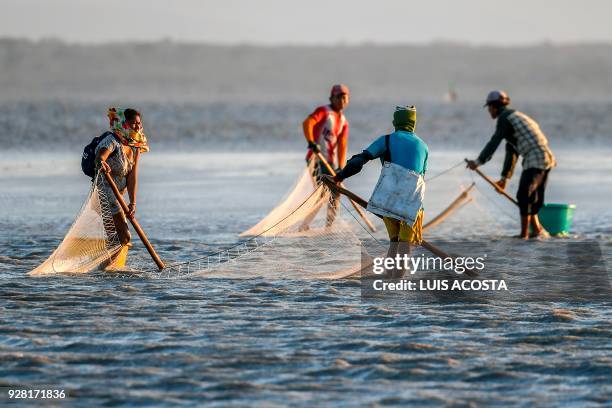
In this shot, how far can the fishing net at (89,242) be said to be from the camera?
9258 mm

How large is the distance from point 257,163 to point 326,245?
14546 mm

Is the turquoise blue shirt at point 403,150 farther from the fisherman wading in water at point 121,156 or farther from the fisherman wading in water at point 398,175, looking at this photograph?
the fisherman wading in water at point 121,156

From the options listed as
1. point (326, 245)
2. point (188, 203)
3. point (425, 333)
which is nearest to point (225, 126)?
point (188, 203)

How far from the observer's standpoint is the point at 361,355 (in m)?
6.74

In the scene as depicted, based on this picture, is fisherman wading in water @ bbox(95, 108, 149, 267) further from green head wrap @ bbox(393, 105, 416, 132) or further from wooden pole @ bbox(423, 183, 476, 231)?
wooden pole @ bbox(423, 183, 476, 231)

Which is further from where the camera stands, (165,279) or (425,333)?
(165,279)

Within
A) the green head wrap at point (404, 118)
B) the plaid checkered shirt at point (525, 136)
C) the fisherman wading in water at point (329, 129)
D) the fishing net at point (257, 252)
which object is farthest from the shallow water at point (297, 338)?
the fisherman wading in water at point (329, 129)

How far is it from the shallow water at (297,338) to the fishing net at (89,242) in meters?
0.14

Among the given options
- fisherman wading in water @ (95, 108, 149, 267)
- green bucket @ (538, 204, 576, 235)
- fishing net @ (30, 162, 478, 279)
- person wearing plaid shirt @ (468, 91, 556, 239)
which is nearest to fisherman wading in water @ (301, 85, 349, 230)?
person wearing plaid shirt @ (468, 91, 556, 239)

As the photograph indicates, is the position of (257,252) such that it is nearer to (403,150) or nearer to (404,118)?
(403,150)

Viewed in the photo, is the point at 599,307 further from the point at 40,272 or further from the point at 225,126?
the point at 225,126

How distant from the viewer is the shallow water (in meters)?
6.09

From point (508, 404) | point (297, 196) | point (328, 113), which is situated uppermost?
point (328, 113)

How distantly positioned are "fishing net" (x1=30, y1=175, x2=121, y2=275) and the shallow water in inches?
5.7
